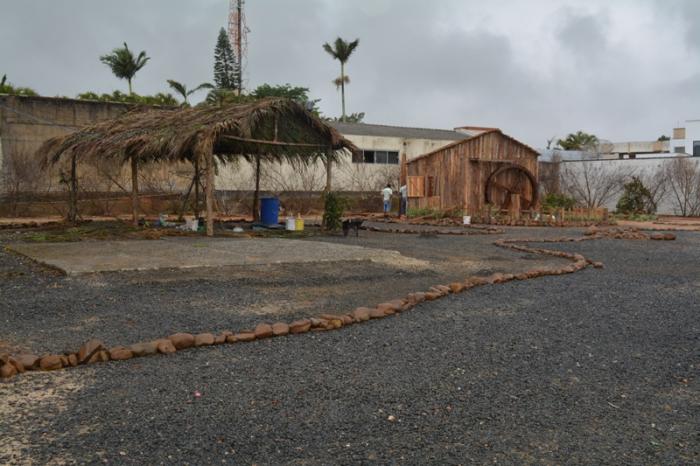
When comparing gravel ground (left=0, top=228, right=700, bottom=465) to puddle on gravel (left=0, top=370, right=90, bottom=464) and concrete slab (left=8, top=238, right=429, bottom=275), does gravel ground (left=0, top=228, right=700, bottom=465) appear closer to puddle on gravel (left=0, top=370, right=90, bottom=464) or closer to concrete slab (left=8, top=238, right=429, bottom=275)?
puddle on gravel (left=0, top=370, right=90, bottom=464)

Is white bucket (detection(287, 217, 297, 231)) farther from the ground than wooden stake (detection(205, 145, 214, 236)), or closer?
closer

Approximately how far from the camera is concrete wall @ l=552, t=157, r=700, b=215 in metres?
28.1

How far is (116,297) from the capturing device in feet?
21.2

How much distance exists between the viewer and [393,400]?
11.9 feet

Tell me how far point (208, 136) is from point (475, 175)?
14.8m

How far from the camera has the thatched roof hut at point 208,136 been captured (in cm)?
1438

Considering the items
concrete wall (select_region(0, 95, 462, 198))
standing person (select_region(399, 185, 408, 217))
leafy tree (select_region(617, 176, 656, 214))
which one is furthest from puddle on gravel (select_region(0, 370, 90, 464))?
leafy tree (select_region(617, 176, 656, 214))

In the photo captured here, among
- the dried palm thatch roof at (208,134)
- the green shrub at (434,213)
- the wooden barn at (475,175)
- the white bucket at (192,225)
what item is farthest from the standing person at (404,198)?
the white bucket at (192,225)

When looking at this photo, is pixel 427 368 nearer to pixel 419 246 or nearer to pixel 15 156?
pixel 419 246

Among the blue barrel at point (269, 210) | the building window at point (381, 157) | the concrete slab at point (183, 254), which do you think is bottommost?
the concrete slab at point (183, 254)

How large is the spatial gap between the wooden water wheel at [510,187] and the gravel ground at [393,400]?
69.0ft

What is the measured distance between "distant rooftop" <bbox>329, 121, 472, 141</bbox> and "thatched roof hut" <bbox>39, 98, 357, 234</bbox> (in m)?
11.1

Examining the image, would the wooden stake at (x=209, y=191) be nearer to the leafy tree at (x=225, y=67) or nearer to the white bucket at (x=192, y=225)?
the white bucket at (x=192, y=225)

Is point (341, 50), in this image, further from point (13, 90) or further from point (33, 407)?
point (33, 407)
